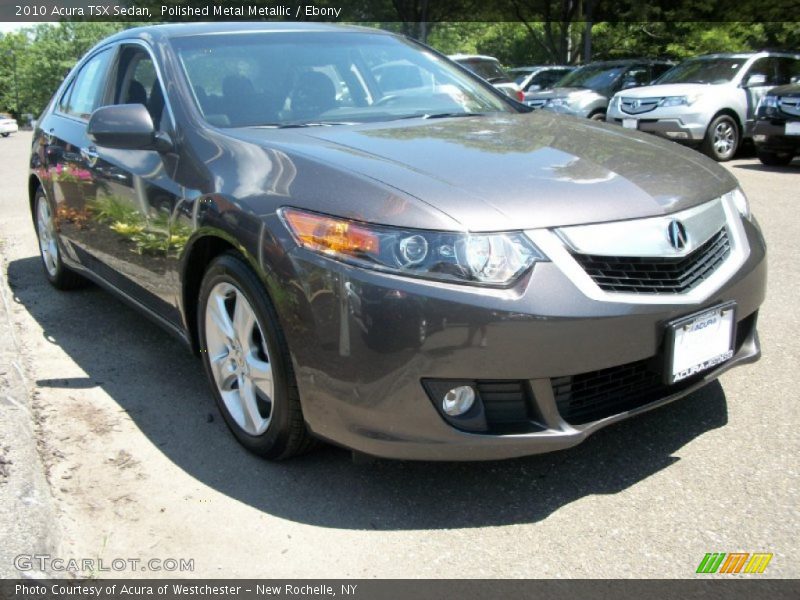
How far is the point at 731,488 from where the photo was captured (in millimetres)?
2754

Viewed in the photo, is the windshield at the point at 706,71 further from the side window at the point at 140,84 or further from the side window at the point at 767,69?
the side window at the point at 140,84

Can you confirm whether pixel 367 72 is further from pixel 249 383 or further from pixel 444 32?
Result: pixel 444 32

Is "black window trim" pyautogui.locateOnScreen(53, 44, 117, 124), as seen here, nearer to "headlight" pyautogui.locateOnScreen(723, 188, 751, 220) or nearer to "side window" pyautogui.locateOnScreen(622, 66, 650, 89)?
"headlight" pyautogui.locateOnScreen(723, 188, 751, 220)

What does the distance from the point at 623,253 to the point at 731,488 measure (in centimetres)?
90

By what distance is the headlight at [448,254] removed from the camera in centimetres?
244

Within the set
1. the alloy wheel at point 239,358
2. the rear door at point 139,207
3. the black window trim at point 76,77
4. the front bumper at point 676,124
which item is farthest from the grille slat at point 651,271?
the front bumper at point 676,124

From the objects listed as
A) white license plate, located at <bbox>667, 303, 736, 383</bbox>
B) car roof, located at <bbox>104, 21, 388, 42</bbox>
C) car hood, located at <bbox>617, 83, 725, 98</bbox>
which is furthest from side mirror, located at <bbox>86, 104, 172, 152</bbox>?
car hood, located at <bbox>617, 83, 725, 98</bbox>

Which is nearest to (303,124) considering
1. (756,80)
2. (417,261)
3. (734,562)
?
(417,261)

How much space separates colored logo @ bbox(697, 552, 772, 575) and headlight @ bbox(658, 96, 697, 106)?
33.9 feet

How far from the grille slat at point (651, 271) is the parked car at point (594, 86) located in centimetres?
1172

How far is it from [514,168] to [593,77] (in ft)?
44.9

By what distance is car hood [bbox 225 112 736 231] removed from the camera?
2.55 meters

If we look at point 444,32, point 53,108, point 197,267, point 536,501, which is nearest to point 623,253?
point 536,501

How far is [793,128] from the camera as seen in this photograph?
10164 mm
